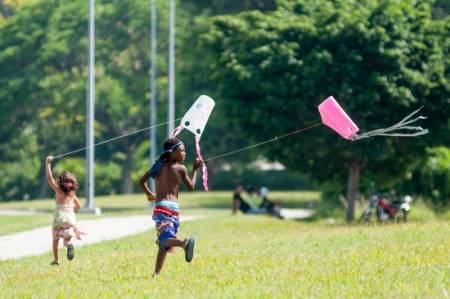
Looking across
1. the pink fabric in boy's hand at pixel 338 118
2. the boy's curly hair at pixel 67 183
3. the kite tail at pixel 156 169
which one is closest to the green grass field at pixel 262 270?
the boy's curly hair at pixel 67 183

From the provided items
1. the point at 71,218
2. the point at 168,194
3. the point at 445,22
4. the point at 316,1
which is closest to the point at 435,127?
the point at 445,22

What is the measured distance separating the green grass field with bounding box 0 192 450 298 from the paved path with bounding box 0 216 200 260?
1.04 metres

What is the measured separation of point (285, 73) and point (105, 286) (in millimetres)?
21093

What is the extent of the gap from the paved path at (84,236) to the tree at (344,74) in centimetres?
416

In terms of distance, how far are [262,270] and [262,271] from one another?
0.51ft

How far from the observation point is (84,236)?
2811 cm

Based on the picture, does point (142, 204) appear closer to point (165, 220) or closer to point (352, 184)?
point (352, 184)

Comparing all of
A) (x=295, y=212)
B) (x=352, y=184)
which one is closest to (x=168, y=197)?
(x=352, y=184)

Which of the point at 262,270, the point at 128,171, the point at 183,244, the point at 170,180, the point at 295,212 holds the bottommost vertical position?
the point at 128,171

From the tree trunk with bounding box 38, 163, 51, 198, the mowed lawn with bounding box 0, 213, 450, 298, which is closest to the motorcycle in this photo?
the mowed lawn with bounding box 0, 213, 450, 298

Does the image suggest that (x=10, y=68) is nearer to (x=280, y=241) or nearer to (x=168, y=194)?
(x=280, y=241)

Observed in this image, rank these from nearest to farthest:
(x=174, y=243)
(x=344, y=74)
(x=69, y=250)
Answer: (x=174, y=243), (x=69, y=250), (x=344, y=74)

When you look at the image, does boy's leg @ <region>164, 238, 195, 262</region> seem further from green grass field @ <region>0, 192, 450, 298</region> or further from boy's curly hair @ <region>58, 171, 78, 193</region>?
boy's curly hair @ <region>58, 171, 78, 193</region>

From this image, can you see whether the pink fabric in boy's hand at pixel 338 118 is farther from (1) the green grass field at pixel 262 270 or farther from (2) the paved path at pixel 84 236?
(2) the paved path at pixel 84 236
